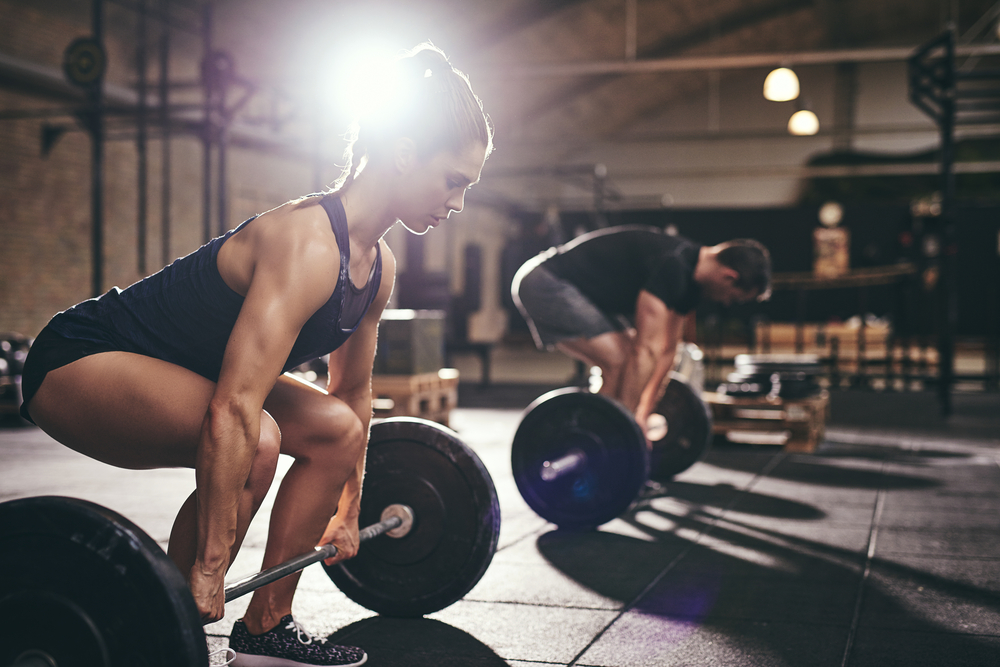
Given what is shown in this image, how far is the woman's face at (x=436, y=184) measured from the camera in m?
1.42

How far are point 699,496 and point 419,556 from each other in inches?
73.6

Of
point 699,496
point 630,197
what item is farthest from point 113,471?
point 630,197

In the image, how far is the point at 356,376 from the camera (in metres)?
1.66

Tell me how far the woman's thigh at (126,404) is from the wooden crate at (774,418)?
392cm

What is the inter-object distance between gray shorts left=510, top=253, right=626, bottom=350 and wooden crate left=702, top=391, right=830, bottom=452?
1.72 m

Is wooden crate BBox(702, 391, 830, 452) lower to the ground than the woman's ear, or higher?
lower

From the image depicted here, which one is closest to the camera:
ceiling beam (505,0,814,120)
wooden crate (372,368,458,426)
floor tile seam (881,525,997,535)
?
floor tile seam (881,525,997,535)

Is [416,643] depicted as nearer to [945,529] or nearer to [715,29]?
[945,529]

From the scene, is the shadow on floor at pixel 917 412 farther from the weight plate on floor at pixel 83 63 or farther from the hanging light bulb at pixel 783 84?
the weight plate on floor at pixel 83 63

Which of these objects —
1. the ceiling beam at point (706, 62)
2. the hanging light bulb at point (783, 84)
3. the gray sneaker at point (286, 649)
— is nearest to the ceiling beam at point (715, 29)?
the ceiling beam at point (706, 62)

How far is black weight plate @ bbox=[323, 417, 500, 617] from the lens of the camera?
6.00ft

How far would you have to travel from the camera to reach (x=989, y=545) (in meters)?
2.65

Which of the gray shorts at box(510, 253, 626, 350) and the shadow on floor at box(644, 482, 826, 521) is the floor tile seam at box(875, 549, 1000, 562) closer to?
the shadow on floor at box(644, 482, 826, 521)

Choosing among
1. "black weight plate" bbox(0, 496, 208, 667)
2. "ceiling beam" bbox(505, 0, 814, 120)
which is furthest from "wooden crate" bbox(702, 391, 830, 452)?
"ceiling beam" bbox(505, 0, 814, 120)
